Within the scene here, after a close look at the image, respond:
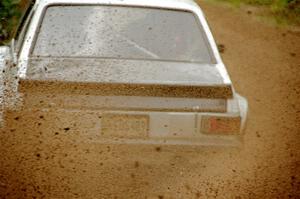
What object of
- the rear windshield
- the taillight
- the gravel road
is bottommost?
the gravel road

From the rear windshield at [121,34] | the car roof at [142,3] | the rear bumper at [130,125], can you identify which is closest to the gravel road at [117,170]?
the rear bumper at [130,125]

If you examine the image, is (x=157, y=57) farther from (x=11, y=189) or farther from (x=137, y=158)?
(x=11, y=189)

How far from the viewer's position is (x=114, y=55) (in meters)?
3.88

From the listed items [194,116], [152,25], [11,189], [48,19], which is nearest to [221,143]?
[194,116]

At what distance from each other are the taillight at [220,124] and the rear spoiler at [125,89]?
0.15m

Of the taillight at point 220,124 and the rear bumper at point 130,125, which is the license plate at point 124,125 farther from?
the taillight at point 220,124

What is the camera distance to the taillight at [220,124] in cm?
350

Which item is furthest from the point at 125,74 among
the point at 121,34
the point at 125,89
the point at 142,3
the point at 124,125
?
the point at 142,3

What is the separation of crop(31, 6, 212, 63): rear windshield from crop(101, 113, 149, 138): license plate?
701 millimetres

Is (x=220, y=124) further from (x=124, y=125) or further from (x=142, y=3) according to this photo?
(x=142, y=3)

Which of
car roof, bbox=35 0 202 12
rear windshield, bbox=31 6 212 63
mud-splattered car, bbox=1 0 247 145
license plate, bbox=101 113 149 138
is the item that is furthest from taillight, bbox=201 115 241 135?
car roof, bbox=35 0 202 12

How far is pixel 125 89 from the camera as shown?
11.0ft

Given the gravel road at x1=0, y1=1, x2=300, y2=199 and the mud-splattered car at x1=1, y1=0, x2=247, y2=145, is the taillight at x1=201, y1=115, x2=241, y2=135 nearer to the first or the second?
the mud-splattered car at x1=1, y1=0, x2=247, y2=145

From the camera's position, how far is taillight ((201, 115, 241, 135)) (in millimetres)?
3498
